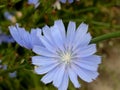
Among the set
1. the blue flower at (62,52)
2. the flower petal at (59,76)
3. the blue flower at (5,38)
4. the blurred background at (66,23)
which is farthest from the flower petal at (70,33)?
the blue flower at (5,38)

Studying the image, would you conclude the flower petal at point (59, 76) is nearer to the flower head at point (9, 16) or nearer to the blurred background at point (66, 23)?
the blurred background at point (66, 23)

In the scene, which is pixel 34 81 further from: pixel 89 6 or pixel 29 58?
pixel 29 58

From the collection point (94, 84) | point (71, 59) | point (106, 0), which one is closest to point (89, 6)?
point (106, 0)

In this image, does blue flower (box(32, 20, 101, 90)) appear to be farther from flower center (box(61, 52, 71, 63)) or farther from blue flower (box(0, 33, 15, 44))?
blue flower (box(0, 33, 15, 44))

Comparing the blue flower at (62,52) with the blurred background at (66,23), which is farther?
the blurred background at (66,23)

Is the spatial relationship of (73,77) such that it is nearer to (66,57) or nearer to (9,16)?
(66,57)

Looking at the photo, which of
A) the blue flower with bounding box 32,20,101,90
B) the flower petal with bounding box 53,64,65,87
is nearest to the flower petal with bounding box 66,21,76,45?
the blue flower with bounding box 32,20,101,90

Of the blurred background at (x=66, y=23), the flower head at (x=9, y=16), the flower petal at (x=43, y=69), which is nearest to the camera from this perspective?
the flower petal at (x=43, y=69)

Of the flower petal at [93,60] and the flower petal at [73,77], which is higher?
the flower petal at [93,60]
